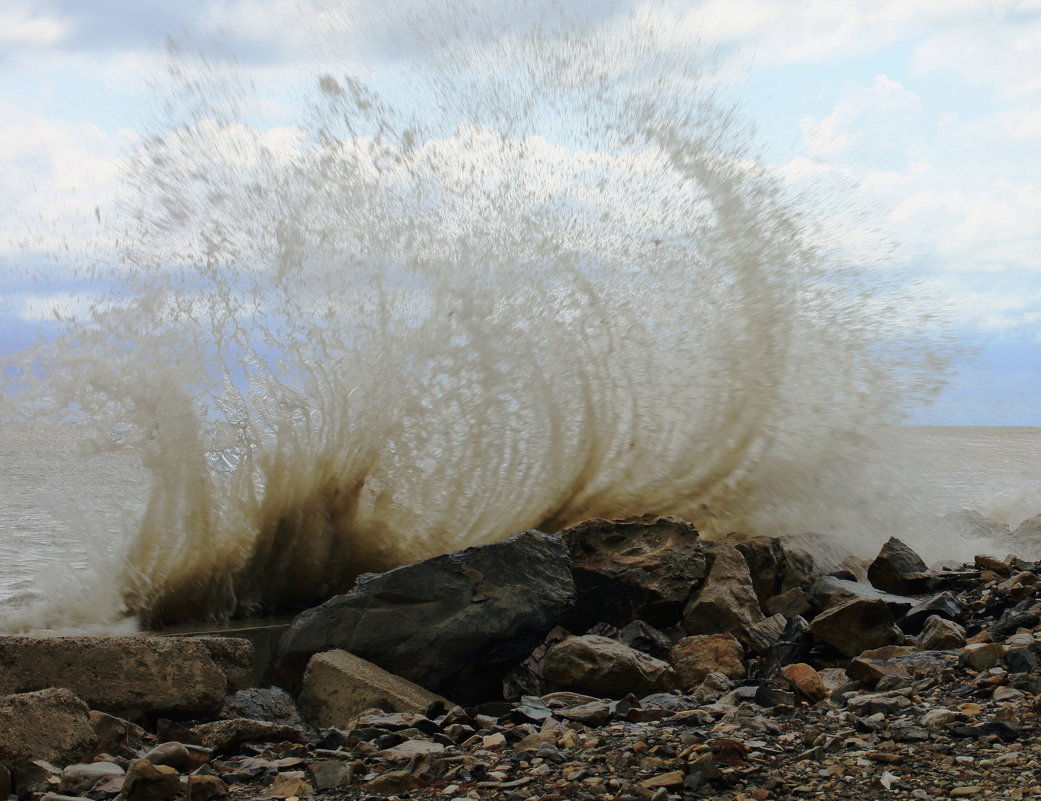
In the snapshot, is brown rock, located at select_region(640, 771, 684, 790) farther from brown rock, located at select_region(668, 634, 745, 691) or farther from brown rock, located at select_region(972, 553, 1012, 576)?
brown rock, located at select_region(972, 553, 1012, 576)

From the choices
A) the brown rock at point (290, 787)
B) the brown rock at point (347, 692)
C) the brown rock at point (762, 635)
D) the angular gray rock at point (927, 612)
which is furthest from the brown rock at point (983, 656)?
the brown rock at point (290, 787)

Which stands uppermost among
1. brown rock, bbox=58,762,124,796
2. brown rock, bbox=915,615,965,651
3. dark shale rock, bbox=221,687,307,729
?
brown rock, bbox=915,615,965,651

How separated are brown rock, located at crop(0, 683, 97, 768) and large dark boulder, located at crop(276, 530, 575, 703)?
1.52 m

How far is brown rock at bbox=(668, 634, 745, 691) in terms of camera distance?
199 inches

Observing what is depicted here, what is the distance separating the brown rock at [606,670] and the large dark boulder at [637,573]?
2.90 feet

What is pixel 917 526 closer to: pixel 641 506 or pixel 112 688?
pixel 641 506

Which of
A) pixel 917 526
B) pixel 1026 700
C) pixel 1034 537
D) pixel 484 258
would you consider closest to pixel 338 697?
pixel 1026 700

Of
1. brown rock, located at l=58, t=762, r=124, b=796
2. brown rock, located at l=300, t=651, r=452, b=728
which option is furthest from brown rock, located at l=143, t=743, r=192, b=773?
brown rock, located at l=300, t=651, r=452, b=728

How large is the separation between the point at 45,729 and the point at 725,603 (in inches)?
140

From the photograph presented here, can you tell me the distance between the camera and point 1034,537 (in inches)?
353

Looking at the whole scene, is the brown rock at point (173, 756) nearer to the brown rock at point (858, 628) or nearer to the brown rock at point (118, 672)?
the brown rock at point (118, 672)

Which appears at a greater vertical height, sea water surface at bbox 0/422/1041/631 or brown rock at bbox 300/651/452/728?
sea water surface at bbox 0/422/1041/631

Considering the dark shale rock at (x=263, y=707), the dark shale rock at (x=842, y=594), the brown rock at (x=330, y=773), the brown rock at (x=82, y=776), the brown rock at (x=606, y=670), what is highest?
the dark shale rock at (x=842, y=594)

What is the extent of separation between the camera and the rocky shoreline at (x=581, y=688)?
3326 mm
